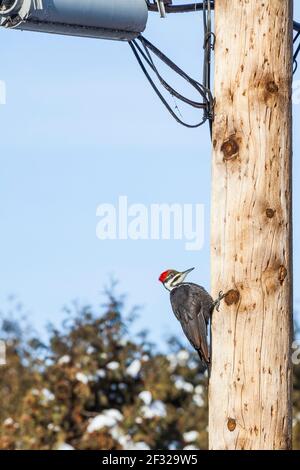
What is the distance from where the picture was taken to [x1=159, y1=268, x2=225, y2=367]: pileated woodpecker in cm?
703

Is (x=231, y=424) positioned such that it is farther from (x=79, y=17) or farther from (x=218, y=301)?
(x=79, y=17)

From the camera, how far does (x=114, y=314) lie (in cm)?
1423

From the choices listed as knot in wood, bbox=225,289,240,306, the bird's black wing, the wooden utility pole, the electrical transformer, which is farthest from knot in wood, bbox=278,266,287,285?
the electrical transformer

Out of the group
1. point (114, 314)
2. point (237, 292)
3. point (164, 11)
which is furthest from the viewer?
point (114, 314)

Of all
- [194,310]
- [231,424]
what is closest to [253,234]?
[194,310]

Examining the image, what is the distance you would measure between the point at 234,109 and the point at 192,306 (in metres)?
1.20

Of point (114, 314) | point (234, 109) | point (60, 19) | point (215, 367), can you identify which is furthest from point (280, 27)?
point (114, 314)

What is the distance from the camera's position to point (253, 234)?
270 inches

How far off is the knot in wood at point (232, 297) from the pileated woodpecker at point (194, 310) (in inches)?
1.5

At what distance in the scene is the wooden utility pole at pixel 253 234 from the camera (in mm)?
6816

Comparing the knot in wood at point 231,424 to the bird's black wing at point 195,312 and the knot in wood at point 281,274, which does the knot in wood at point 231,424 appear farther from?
the knot in wood at point 281,274

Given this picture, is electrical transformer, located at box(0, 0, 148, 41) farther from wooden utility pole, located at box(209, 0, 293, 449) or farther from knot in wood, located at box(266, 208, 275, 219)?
knot in wood, located at box(266, 208, 275, 219)

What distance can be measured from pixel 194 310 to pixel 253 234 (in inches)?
24.0
